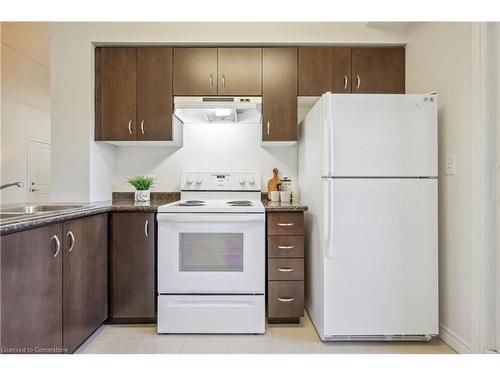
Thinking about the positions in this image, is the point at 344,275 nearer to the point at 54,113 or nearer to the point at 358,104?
the point at 358,104

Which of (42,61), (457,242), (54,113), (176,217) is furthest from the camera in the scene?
(42,61)

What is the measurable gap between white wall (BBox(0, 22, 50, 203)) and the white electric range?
3221 millimetres

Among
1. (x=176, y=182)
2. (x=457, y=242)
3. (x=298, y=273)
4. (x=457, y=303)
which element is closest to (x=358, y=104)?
(x=457, y=242)

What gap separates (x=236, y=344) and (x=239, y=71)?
1990 millimetres

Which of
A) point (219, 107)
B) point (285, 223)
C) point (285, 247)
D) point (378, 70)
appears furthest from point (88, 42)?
point (378, 70)

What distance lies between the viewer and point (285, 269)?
7.72ft

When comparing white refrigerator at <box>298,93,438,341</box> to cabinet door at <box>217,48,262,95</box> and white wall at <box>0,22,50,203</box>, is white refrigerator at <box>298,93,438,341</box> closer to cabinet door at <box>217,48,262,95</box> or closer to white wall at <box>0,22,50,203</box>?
cabinet door at <box>217,48,262,95</box>

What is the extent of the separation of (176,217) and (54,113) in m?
1.34

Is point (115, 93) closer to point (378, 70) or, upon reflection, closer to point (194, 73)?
point (194, 73)

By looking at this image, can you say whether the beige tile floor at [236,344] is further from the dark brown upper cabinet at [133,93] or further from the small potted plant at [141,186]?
the dark brown upper cabinet at [133,93]

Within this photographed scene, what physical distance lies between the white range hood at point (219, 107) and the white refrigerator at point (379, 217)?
735 millimetres

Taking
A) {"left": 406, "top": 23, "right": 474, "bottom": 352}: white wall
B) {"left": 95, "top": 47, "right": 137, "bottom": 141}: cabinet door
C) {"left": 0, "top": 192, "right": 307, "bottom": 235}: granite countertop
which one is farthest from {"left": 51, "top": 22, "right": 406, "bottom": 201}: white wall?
{"left": 406, "top": 23, "right": 474, "bottom": 352}: white wall

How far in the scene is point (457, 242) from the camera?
2.01 meters

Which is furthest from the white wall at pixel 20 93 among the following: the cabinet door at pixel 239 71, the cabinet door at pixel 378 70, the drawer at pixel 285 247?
the drawer at pixel 285 247
